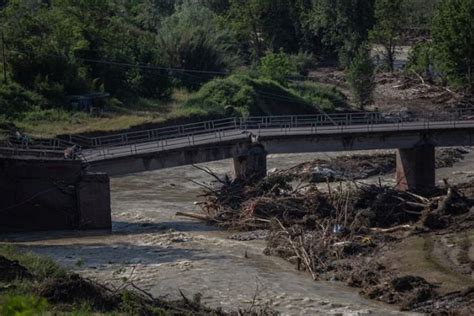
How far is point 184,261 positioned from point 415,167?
22915 millimetres

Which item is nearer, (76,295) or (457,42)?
(76,295)

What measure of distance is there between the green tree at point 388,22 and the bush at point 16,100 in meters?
39.9

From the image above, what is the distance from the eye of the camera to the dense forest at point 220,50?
80.9m

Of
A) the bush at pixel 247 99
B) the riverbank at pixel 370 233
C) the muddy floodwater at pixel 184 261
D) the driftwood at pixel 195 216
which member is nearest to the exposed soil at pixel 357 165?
the riverbank at pixel 370 233

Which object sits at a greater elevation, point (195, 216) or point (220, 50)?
point (220, 50)

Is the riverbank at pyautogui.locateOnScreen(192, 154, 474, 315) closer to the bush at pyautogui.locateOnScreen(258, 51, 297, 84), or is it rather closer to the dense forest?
the dense forest

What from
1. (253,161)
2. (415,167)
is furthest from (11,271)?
(415,167)

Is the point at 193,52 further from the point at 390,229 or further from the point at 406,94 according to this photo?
the point at 390,229

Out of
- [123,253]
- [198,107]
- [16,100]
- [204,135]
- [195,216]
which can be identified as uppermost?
[16,100]

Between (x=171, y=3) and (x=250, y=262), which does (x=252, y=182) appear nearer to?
(x=250, y=262)

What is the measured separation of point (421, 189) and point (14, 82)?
3655cm

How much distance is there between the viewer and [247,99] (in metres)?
85.4

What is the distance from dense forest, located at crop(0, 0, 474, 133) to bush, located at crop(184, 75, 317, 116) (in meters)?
0.11

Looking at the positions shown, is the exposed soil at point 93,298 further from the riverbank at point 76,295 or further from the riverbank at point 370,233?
the riverbank at point 370,233
